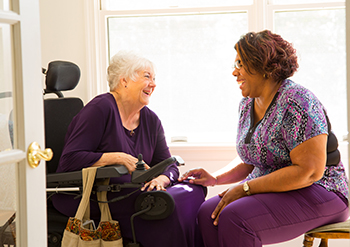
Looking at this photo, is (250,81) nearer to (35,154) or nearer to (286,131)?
(286,131)

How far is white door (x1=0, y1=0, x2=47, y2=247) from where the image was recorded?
1.17 meters

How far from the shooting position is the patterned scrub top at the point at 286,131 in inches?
73.1

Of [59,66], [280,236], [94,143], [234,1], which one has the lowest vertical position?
[280,236]

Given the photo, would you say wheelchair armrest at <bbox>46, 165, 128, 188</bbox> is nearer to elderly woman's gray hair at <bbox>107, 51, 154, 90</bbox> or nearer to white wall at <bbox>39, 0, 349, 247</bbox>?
elderly woman's gray hair at <bbox>107, 51, 154, 90</bbox>

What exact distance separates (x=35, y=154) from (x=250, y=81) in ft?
3.93

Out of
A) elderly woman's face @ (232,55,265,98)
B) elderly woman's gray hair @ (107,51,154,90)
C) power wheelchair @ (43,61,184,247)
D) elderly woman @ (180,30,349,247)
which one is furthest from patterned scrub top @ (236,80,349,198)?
elderly woman's gray hair @ (107,51,154,90)

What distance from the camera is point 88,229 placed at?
1.94m

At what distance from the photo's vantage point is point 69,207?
210 cm

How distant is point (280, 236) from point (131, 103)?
3.48ft

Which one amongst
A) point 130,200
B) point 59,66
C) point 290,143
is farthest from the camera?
point 59,66

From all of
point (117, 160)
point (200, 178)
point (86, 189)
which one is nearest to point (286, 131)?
point (200, 178)

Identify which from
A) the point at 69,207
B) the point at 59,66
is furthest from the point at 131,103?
the point at 69,207

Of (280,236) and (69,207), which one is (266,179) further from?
(69,207)

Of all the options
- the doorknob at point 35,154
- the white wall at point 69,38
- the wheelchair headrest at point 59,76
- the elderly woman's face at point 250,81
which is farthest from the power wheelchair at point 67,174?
the doorknob at point 35,154
